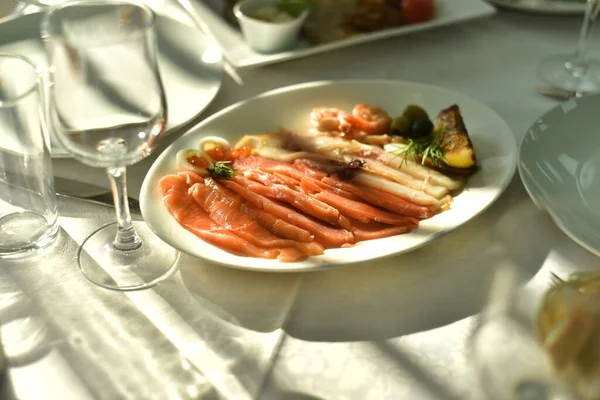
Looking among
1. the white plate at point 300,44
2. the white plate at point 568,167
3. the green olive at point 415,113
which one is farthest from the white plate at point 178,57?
the white plate at point 568,167

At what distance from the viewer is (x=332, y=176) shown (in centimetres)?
121

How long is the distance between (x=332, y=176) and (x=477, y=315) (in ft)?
1.20

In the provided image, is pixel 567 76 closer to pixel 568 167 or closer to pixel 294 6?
pixel 568 167

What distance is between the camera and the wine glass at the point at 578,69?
60.9 inches

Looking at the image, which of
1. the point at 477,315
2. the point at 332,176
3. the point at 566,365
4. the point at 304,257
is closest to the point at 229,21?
the point at 332,176

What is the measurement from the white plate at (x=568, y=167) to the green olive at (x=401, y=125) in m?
0.22

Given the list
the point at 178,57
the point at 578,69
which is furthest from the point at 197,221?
the point at 578,69

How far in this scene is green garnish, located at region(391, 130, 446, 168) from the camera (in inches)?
49.0

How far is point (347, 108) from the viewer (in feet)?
4.76

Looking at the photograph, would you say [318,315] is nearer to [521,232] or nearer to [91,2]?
[521,232]

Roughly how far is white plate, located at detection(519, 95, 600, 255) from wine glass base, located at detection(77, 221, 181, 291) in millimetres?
602

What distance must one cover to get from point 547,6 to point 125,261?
131 cm

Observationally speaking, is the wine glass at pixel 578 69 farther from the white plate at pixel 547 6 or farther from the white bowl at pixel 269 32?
the white bowl at pixel 269 32

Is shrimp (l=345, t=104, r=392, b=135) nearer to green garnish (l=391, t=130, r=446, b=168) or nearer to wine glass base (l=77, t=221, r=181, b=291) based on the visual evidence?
green garnish (l=391, t=130, r=446, b=168)
